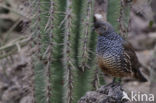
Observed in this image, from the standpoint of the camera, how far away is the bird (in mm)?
4320

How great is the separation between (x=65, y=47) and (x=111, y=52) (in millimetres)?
575

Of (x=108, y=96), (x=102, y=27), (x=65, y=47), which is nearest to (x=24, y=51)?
(x=65, y=47)

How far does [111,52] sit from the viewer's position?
4.39 m

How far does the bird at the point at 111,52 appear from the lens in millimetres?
4320

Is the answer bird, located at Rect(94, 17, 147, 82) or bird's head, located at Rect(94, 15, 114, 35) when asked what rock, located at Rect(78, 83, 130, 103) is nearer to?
bird, located at Rect(94, 17, 147, 82)

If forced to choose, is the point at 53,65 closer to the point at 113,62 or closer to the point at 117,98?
the point at 113,62

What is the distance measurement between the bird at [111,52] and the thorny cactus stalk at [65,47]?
219mm

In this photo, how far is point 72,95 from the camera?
477 centimetres

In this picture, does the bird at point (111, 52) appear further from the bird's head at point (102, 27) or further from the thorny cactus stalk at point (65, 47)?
the thorny cactus stalk at point (65, 47)

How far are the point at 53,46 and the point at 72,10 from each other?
503mm

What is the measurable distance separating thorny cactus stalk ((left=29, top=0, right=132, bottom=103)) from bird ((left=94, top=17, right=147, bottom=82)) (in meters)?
0.22

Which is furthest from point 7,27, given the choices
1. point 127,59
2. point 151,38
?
point 127,59

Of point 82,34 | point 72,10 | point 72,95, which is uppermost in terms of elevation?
point 72,10

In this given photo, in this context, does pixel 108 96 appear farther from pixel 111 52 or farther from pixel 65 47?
pixel 65 47
